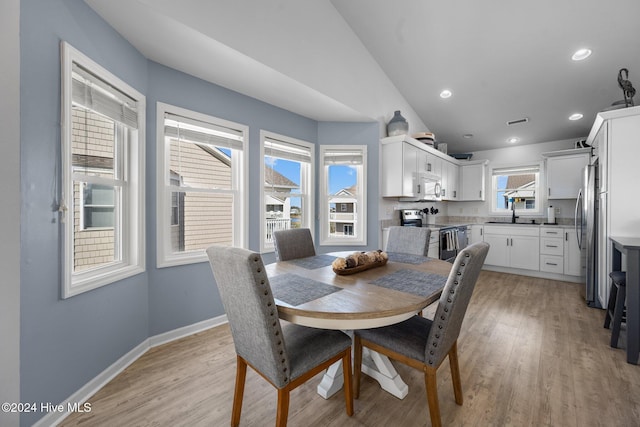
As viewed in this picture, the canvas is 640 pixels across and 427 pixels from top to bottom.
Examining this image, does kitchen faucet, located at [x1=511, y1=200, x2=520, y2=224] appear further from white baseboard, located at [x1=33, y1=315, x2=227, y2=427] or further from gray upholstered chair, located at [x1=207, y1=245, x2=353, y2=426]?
white baseboard, located at [x1=33, y1=315, x2=227, y2=427]

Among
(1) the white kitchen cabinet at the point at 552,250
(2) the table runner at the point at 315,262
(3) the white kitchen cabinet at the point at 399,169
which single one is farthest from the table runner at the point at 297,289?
(1) the white kitchen cabinet at the point at 552,250

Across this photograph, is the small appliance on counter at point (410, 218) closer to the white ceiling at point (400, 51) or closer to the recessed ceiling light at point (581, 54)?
the white ceiling at point (400, 51)

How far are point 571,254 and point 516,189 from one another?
1469 mm

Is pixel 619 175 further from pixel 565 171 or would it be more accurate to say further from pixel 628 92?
pixel 565 171

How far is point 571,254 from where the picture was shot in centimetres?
404

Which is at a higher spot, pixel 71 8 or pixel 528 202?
pixel 71 8

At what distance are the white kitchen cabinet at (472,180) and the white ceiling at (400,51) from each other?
1.04 m

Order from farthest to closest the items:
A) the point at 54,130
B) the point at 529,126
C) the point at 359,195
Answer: the point at 529,126 < the point at 359,195 < the point at 54,130

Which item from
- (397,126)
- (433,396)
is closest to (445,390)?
(433,396)

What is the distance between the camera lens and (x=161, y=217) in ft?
7.30

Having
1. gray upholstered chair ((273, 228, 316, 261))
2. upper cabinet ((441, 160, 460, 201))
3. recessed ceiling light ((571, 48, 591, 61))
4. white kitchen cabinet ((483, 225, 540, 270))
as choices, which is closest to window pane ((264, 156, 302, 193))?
gray upholstered chair ((273, 228, 316, 261))

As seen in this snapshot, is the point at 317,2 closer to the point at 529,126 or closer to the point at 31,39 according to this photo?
the point at 31,39

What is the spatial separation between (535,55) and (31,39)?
4.39 m

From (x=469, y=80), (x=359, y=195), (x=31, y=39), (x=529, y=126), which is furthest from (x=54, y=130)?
(x=529, y=126)
